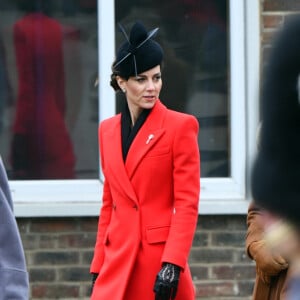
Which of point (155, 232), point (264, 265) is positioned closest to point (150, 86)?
point (155, 232)

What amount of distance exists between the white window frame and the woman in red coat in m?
1.51

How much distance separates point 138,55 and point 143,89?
159mm

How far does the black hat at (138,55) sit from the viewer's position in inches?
206

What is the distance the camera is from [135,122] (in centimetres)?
528

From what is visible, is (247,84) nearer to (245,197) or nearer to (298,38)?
(245,197)

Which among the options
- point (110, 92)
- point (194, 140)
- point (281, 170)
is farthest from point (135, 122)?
point (281, 170)

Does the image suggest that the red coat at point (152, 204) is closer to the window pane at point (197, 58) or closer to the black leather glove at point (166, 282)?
the black leather glove at point (166, 282)

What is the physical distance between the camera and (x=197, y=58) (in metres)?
6.96

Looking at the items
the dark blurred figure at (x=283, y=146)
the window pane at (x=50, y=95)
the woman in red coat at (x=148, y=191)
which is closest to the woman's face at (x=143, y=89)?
the woman in red coat at (x=148, y=191)

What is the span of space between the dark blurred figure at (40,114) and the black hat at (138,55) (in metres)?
1.72

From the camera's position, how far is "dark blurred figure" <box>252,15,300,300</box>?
2.04 m

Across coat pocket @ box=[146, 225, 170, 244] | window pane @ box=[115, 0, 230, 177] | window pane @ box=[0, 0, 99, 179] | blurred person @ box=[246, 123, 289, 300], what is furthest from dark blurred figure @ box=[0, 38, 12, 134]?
blurred person @ box=[246, 123, 289, 300]

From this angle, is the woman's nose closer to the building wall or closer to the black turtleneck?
the black turtleneck

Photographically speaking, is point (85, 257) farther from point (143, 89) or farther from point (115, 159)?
point (143, 89)
